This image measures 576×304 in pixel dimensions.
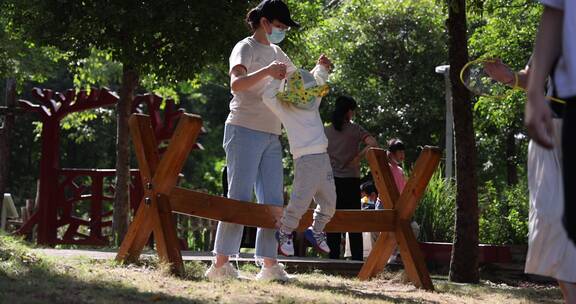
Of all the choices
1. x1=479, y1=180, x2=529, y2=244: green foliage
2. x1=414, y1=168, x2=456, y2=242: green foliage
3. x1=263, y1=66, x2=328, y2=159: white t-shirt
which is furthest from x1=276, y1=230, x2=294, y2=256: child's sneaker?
x1=479, y1=180, x2=529, y2=244: green foliage

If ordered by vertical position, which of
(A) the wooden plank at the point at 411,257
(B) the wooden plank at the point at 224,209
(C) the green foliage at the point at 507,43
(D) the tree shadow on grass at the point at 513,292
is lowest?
(D) the tree shadow on grass at the point at 513,292

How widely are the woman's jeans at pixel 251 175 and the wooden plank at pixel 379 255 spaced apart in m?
→ 1.22

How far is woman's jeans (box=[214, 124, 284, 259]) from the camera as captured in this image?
7.41 m

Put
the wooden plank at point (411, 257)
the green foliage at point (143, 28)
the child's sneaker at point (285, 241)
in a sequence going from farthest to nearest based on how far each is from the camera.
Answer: the green foliage at point (143, 28) < the wooden plank at point (411, 257) < the child's sneaker at point (285, 241)

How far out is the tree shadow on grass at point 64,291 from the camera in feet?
19.0

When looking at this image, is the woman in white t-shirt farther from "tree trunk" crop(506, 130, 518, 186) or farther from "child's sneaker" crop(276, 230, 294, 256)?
"tree trunk" crop(506, 130, 518, 186)

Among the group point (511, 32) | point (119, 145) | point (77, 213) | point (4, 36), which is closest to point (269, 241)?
point (119, 145)

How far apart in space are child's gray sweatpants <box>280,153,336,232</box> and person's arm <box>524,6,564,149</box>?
9.75 feet

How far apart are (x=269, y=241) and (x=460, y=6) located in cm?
Answer: 378

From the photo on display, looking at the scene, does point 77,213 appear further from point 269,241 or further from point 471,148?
point 269,241

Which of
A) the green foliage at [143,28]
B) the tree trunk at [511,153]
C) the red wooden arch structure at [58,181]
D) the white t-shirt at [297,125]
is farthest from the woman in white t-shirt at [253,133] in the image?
the tree trunk at [511,153]

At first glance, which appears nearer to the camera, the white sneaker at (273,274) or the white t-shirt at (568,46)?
the white t-shirt at (568,46)

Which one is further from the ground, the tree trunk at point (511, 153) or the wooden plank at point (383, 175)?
the tree trunk at point (511, 153)

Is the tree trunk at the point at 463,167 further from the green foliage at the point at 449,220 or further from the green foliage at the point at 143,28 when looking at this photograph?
the green foliage at the point at 143,28
